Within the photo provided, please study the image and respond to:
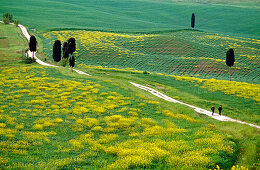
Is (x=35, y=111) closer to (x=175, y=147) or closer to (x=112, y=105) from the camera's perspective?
(x=112, y=105)

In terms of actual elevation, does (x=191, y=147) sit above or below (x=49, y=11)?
below

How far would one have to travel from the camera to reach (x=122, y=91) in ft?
137

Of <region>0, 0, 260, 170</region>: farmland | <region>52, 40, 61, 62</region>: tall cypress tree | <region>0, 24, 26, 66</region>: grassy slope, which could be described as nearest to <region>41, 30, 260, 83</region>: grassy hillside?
<region>0, 0, 260, 170</region>: farmland

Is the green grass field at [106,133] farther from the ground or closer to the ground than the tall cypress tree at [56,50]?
closer to the ground

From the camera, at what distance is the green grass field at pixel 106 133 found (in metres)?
17.0

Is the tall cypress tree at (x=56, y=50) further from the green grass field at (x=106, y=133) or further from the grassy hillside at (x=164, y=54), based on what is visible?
the green grass field at (x=106, y=133)

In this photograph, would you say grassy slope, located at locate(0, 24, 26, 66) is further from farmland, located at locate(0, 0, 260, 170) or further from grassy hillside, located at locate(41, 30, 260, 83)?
grassy hillside, located at locate(41, 30, 260, 83)

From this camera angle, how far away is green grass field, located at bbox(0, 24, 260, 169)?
17.0m

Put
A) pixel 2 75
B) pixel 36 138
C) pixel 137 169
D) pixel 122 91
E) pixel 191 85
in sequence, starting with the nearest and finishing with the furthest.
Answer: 1. pixel 137 169
2. pixel 36 138
3. pixel 122 91
4. pixel 2 75
5. pixel 191 85

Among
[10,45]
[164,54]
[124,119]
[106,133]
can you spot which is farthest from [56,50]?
[106,133]

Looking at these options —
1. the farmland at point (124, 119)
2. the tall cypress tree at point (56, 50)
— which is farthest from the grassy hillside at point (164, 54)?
the tall cypress tree at point (56, 50)

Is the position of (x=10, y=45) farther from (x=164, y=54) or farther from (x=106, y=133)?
(x=106, y=133)

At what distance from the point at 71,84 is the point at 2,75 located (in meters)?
17.9

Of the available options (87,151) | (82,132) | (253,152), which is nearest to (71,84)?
(82,132)
